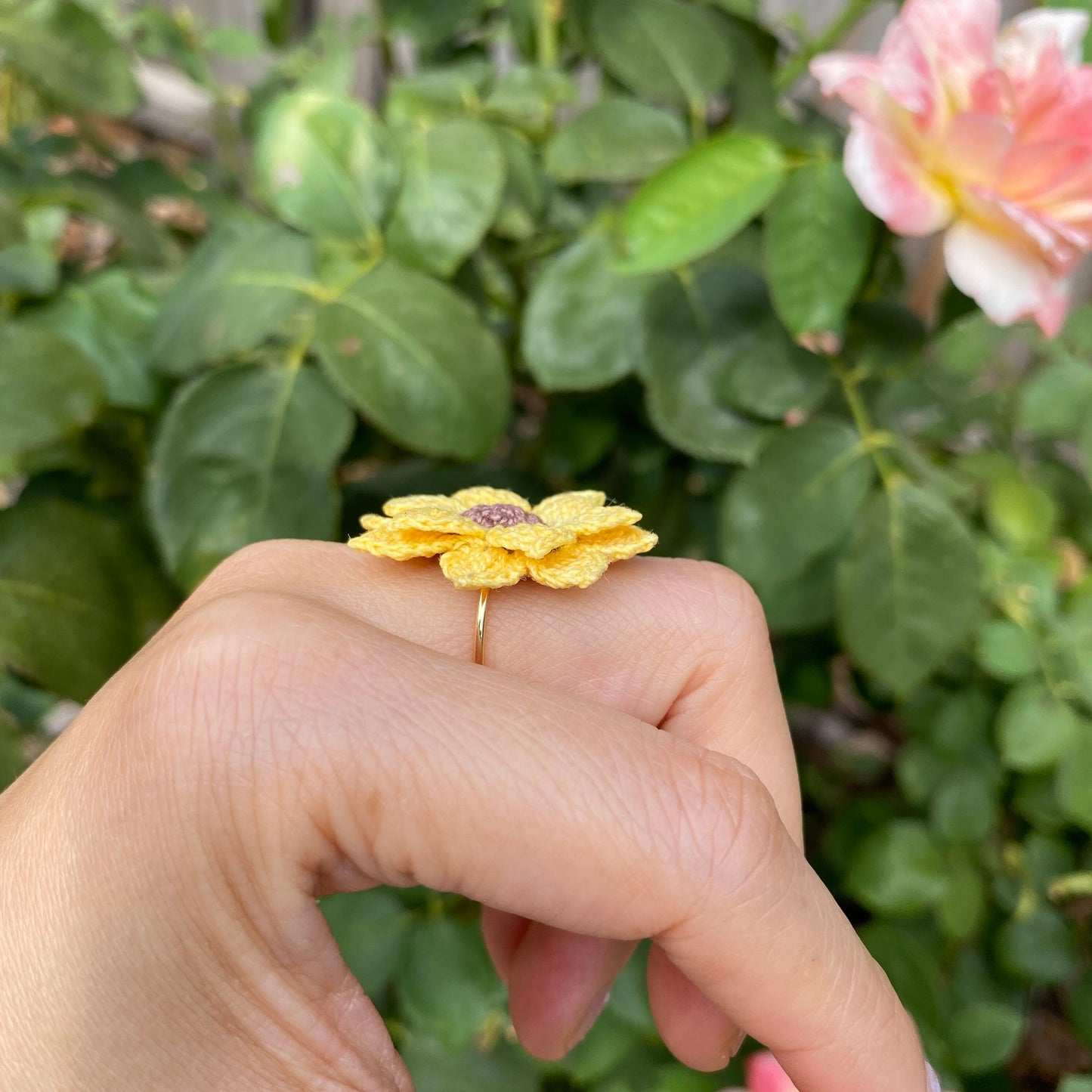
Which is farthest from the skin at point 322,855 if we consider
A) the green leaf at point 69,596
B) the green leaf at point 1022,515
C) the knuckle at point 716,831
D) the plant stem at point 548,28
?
the plant stem at point 548,28

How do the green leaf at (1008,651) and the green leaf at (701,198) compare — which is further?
the green leaf at (1008,651)

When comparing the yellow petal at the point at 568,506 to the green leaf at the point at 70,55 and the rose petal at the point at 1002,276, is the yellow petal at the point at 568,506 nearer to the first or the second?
the rose petal at the point at 1002,276

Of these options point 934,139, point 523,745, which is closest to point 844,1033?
point 523,745

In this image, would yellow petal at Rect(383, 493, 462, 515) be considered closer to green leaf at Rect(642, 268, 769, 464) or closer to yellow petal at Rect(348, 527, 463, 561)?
yellow petal at Rect(348, 527, 463, 561)

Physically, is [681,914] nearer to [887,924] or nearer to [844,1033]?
[844,1033]

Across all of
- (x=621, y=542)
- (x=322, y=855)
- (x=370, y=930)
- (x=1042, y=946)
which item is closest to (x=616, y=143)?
(x=621, y=542)

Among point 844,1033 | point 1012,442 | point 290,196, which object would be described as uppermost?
point 290,196
